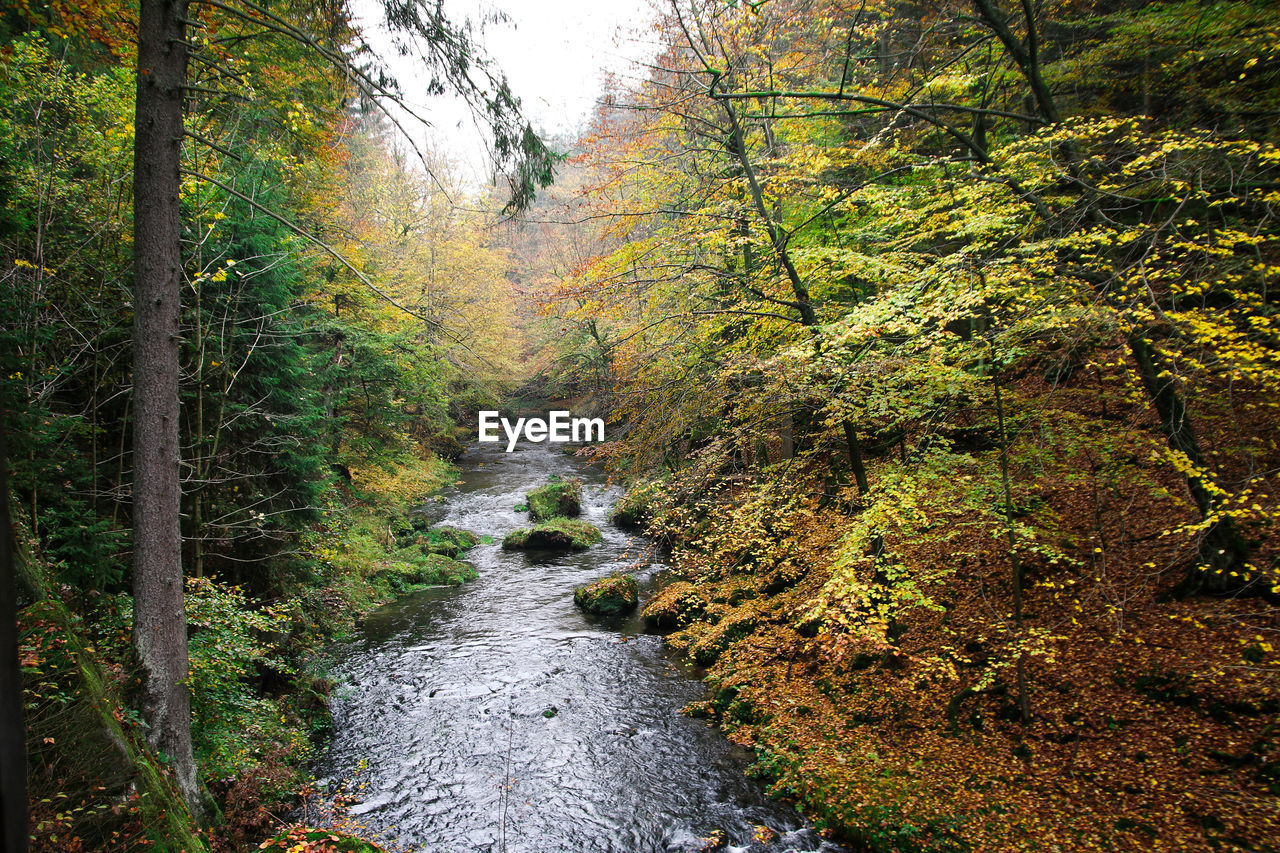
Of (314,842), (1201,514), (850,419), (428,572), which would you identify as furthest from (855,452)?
(428,572)

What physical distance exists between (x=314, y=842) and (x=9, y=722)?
6.15 metres

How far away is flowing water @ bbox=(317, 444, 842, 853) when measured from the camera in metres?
6.91

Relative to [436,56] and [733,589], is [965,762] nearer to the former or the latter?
[733,589]

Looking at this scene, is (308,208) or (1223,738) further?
(308,208)

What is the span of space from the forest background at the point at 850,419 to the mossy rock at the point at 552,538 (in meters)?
5.77

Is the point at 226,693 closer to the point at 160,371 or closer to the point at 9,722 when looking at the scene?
the point at 160,371

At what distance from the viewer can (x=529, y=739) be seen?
865 centimetres

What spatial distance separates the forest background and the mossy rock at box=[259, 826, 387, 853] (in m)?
0.64

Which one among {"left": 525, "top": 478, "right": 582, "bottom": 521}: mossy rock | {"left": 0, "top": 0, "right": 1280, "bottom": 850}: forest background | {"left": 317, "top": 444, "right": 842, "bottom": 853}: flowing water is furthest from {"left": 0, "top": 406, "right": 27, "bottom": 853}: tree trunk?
{"left": 525, "top": 478, "right": 582, "bottom": 521}: mossy rock

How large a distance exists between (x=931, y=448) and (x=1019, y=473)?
194 cm

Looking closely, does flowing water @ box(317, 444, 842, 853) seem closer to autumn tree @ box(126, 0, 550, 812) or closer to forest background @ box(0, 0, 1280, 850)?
forest background @ box(0, 0, 1280, 850)

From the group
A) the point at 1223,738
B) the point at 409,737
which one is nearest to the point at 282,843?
the point at 409,737

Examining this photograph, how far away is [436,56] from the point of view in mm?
6156

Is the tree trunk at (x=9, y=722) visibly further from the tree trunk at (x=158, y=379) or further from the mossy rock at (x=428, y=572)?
the mossy rock at (x=428, y=572)
